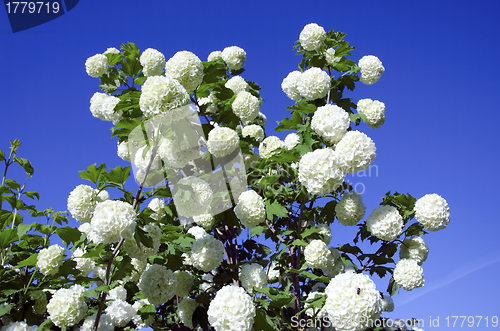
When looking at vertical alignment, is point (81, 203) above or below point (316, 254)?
above

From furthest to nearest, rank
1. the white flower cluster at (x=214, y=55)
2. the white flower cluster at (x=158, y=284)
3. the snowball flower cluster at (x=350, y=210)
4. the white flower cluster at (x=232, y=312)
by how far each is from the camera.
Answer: the white flower cluster at (x=214, y=55)
the snowball flower cluster at (x=350, y=210)
the white flower cluster at (x=158, y=284)
the white flower cluster at (x=232, y=312)

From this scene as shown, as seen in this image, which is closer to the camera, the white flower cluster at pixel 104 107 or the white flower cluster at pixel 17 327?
the white flower cluster at pixel 17 327

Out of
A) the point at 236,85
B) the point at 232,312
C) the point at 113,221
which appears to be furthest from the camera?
the point at 236,85

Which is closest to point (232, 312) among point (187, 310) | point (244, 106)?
point (187, 310)

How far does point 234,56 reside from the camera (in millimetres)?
5172

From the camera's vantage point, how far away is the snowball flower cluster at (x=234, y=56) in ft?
16.9

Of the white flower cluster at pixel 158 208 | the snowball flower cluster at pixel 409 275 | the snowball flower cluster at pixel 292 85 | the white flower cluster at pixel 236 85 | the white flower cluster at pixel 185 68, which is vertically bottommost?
the snowball flower cluster at pixel 409 275

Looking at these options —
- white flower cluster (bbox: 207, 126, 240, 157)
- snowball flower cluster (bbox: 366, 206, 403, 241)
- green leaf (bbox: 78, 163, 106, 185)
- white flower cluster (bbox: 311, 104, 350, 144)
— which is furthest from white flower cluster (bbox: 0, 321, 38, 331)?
snowball flower cluster (bbox: 366, 206, 403, 241)

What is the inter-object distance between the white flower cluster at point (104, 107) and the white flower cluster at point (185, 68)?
110 centimetres

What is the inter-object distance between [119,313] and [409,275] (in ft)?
9.77

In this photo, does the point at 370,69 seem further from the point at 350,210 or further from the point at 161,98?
the point at 161,98

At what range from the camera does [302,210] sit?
3.41m

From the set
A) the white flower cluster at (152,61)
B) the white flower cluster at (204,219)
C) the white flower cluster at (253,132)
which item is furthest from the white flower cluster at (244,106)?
the white flower cluster at (204,219)

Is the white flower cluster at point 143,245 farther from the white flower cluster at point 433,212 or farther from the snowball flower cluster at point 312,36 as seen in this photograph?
the snowball flower cluster at point 312,36
